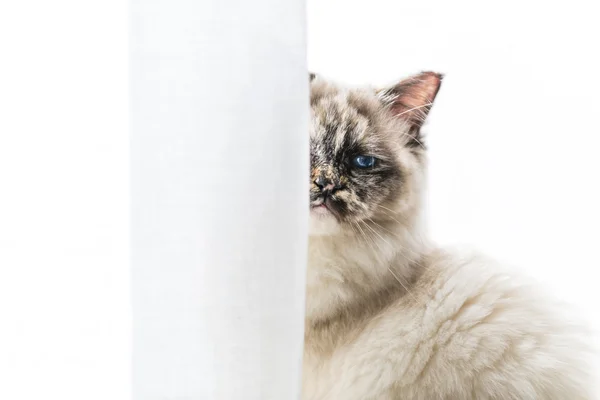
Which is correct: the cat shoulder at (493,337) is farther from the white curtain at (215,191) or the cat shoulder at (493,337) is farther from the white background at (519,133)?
the white curtain at (215,191)

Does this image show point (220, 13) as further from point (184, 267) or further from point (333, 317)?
point (333, 317)

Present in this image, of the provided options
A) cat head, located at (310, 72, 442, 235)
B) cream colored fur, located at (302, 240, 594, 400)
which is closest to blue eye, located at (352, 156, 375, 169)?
cat head, located at (310, 72, 442, 235)

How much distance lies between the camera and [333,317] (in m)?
0.80

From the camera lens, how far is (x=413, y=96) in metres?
0.82

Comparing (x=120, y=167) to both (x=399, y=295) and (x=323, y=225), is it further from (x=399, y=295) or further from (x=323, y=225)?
(x=399, y=295)

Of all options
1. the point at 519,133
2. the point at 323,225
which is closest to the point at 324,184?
the point at 323,225

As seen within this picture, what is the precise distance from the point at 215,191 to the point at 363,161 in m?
0.27

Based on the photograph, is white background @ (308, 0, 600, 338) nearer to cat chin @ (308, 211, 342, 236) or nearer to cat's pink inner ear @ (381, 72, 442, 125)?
cat's pink inner ear @ (381, 72, 442, 125)

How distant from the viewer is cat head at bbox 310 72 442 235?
2.57 ft

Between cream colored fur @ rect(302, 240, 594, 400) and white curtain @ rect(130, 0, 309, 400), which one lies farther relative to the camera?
cream colored fur @ rect(302, 240, 594, 400)

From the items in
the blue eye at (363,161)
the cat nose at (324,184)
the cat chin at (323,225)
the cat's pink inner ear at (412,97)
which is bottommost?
the cat chin at (323,225)

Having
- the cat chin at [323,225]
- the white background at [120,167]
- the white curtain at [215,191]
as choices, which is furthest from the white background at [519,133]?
the white curtain at [215,191]

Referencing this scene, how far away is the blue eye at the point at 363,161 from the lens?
800 mm

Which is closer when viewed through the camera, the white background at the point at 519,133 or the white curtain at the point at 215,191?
the white curtain at the point at 215,191
